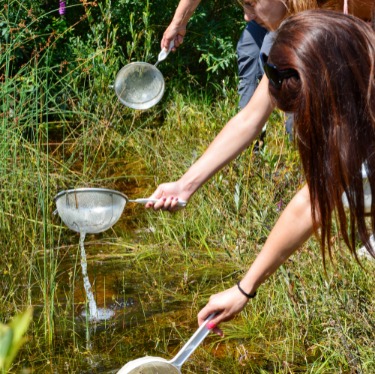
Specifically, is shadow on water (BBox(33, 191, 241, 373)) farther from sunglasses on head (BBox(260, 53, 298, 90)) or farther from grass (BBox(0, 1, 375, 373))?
sunglasses on head (BBox(260, 53, 298, 90))

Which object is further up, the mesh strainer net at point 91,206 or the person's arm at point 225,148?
the person's arm at point 225,148

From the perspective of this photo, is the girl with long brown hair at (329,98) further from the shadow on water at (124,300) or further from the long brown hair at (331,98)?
the shadow on water at (124,300)

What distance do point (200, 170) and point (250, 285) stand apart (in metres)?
0.64

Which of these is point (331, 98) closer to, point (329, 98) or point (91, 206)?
point (329, 98)

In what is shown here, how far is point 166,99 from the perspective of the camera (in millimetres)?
6812

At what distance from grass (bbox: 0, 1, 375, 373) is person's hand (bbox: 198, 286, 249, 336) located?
1.25 ft

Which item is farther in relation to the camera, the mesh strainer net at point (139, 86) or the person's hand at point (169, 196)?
the mesh strainer net at point (139, 86)

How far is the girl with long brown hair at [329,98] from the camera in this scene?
195 cm

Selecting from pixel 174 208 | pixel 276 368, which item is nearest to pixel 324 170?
pixel 174 208

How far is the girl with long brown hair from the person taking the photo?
1952mm

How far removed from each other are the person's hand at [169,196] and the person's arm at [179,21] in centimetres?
204

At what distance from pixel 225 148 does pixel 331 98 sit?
0.87 m

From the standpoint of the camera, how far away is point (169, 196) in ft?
9.32

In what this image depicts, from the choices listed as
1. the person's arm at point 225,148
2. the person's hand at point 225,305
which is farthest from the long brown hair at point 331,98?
the person's arm at point 225,148
